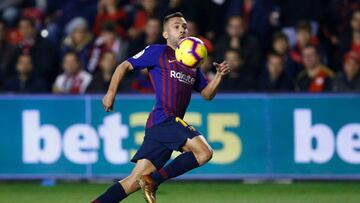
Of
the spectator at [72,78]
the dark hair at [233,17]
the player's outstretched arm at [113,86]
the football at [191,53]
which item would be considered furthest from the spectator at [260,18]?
the player's outstretched arm at [113,86]

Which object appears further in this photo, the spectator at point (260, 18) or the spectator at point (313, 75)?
the spectator at point (260, 18)

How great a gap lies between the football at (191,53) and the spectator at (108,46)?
6384mm

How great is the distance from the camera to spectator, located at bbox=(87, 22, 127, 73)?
A: 1586 cm

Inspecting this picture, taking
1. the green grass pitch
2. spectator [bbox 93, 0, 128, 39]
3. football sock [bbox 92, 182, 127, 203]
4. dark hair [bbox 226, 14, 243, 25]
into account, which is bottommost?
the green grass pitch

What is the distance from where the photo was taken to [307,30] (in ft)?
49.5

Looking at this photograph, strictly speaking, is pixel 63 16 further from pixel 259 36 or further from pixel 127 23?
pixel 259 36

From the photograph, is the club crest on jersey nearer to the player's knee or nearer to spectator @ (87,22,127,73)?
the player's knee

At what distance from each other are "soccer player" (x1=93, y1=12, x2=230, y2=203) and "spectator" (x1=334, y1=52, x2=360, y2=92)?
4847 mm

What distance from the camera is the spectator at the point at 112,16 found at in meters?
16.6

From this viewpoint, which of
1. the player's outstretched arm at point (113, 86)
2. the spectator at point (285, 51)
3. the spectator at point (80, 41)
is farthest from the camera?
the spectator at point (80, 41)

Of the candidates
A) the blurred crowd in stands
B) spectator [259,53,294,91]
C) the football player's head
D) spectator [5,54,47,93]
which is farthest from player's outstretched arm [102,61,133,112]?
spectator [5,54,47,93]

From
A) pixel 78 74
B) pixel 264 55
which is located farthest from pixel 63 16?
pixel 264 55

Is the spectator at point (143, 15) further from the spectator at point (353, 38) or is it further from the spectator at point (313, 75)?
the spectator at point (353, 38)

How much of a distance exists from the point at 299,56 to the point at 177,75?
593 cm
